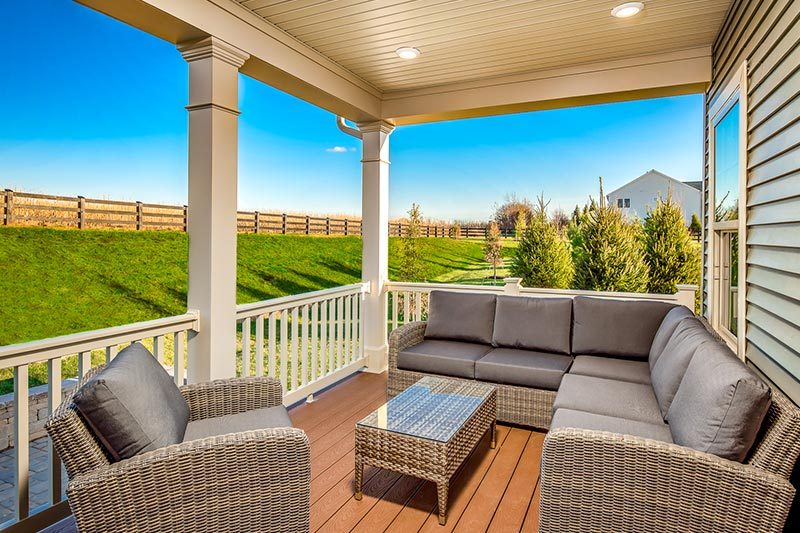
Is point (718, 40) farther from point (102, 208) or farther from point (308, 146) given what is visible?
point (308, 146)

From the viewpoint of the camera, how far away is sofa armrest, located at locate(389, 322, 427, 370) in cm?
391

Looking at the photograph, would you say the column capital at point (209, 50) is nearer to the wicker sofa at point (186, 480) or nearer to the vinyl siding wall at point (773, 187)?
the wicker sofa at point (186, 480)

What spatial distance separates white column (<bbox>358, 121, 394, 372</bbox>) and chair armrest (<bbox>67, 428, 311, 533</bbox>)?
3.06 meters

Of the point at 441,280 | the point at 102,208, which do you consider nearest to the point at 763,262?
the point at 102,208

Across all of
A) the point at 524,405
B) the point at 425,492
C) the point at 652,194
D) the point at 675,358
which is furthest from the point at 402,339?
the point at 652,194

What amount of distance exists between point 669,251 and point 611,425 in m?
3.34

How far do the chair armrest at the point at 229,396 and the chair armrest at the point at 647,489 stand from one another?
1468 mm

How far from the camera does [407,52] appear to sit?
3703 mm

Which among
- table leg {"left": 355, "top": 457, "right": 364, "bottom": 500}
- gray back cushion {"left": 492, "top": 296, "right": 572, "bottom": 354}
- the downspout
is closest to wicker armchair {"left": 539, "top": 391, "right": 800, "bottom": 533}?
table leg {"left": 355, "top": 457, "right": 364, "bottom": 500}

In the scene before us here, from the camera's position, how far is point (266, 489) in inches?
70.8

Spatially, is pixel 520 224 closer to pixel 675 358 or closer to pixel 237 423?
pixel 675 358

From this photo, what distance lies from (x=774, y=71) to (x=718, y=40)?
156cm

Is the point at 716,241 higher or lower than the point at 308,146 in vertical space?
lower

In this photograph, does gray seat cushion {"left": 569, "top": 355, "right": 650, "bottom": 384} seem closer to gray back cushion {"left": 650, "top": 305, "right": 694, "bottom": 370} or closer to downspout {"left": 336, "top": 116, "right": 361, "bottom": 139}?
gray back cushion {"left": 650, "top": 305, "right": 694, "bottom": 370}
